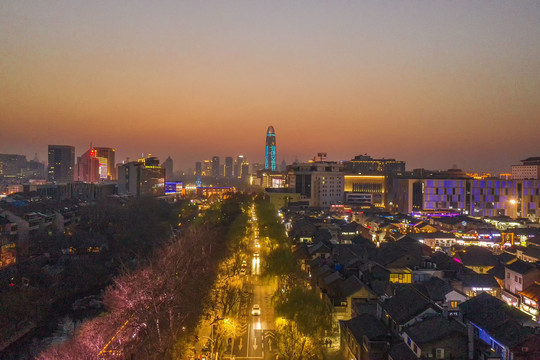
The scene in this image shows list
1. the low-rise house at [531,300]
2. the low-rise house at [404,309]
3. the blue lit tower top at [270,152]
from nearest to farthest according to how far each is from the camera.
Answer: the low-rise house at [404,309] → the low-rise house at [531,300] → the blue lit tower top at [270,152]

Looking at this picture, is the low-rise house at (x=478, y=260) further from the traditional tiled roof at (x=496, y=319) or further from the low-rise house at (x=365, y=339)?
the low-rise house at (x=365, y=339)

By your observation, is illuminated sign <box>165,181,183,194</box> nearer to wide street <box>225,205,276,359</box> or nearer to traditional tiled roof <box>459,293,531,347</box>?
wide street <box>225,205,276,359</box>

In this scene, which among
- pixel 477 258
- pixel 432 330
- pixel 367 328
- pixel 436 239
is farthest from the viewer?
pixel 436 239

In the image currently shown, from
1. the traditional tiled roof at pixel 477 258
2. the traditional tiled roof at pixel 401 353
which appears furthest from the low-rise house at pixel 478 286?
the traditional tiled roof at pixel 401 353

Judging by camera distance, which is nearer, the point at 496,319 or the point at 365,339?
the point at 365,339

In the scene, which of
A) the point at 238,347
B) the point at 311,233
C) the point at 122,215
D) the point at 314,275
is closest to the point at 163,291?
the point at 238,347

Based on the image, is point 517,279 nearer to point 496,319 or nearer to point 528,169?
point 496,319

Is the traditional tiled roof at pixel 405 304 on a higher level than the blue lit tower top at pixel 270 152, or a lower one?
lower

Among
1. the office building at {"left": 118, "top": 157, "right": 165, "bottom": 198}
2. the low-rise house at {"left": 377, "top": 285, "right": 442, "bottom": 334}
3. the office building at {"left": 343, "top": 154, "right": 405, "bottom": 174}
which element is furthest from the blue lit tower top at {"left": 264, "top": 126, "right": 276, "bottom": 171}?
the low-rise house at {"left": 377, "top": 285, "right": 442, "bottom": 334}

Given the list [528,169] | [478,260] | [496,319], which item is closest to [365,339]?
[496,319]

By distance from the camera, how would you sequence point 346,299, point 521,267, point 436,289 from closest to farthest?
point 436,289, point 346,299, point 521,267
